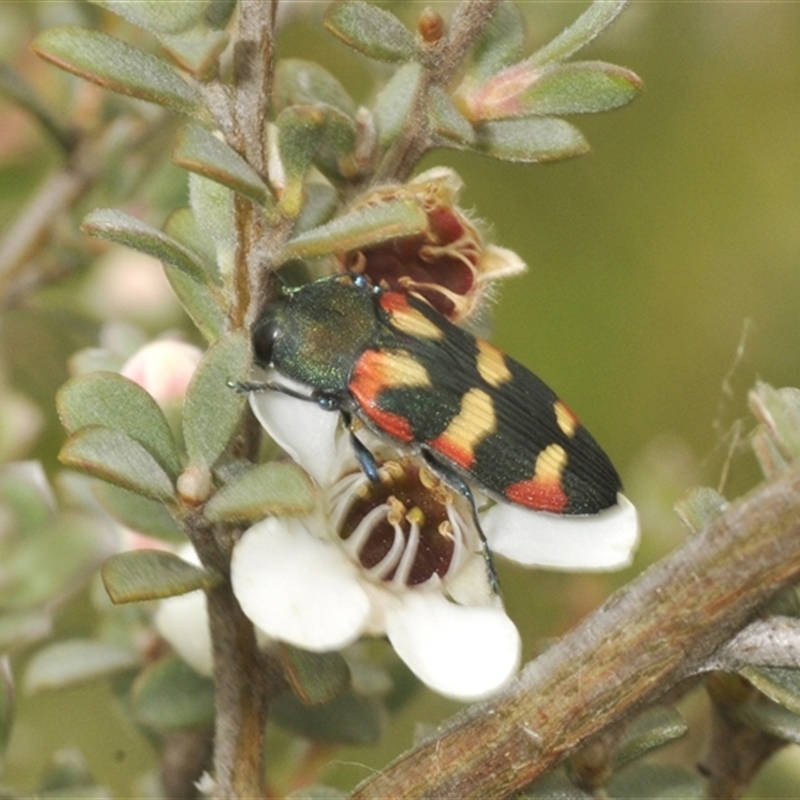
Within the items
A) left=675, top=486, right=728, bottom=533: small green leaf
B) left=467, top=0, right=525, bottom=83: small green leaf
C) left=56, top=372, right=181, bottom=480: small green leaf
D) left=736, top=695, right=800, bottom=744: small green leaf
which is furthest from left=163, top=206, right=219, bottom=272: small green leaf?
left=736, top=695, right=800, bottom=744: small green leaf

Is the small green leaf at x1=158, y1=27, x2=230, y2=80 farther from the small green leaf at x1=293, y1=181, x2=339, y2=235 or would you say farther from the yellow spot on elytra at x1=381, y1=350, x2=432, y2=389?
the yellow spot on elytra at x1=381, y1=350, x2=432, y2=389

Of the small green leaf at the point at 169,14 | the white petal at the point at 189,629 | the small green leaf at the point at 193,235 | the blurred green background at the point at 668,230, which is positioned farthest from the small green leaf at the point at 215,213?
the blurred green background at the point at 668,230

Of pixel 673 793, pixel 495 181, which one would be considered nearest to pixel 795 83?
pixel 495 181

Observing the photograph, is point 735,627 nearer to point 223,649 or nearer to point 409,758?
point 409,758

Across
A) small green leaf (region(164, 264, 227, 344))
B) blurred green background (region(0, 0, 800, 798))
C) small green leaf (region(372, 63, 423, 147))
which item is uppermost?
small green leaf (region(372, 63, 423, 147))

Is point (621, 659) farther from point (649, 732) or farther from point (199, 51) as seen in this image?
point (199, 51)

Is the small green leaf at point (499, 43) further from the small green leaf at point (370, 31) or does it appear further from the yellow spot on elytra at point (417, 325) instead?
the yellow spot on elytra at point (417, 325)
